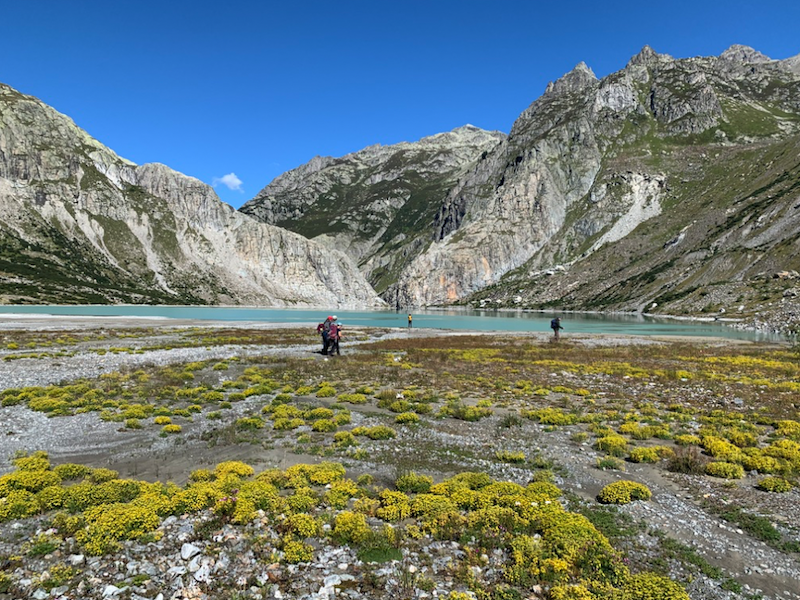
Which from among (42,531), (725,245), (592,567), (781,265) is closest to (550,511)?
(592,567)

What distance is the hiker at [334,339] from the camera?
48375 millimetres

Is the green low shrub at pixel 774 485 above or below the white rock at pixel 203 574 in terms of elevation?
above

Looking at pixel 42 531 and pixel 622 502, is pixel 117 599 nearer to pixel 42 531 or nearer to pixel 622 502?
pixel 42 531

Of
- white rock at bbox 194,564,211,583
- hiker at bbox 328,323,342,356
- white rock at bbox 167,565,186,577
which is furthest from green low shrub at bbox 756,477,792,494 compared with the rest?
hiker at bbox 328,323,342,356

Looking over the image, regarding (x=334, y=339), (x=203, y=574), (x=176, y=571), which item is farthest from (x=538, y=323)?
(x=176, y=571)

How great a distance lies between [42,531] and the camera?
1109 cm

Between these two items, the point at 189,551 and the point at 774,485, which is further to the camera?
the point at 774,485

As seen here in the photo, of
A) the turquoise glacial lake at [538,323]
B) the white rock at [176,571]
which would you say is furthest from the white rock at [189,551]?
the turquoise glacial lake at [538,323]

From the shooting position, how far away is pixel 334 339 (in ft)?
162

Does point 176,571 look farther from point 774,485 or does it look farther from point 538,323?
point 538,323

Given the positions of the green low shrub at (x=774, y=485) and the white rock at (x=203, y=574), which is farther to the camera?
the green low shrub at (x=774, y=485)

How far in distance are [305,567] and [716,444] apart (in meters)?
16.9

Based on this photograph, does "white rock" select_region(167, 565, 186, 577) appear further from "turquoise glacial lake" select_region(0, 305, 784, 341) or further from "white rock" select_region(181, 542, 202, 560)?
"turquoise glacial lake" select_region(0, 305, 784, 341)

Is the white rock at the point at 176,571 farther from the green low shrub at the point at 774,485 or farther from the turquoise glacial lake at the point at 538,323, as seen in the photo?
the turquoise glacial lake at the point at 538,323
